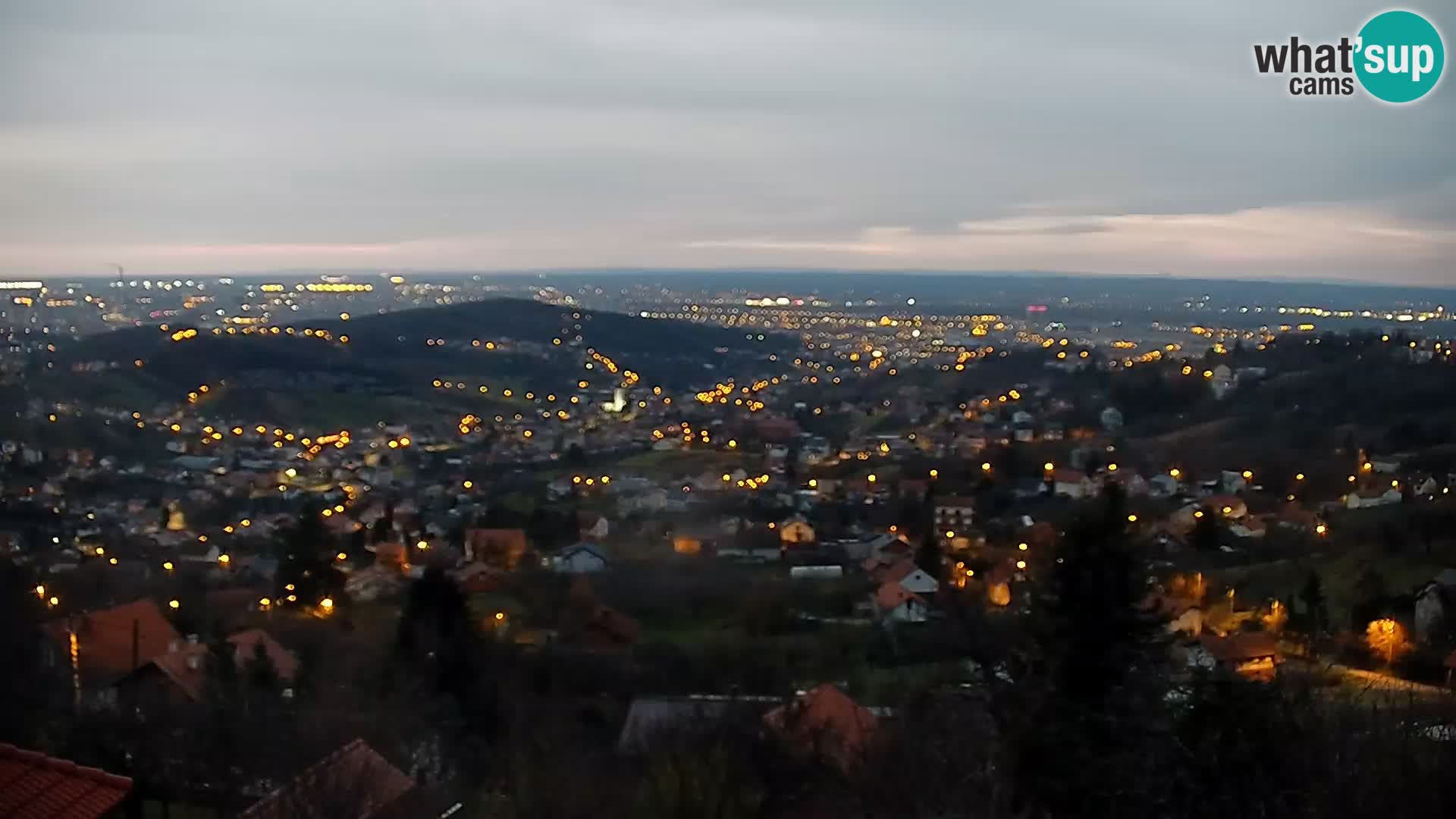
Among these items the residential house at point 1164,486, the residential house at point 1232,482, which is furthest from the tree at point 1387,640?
the residential house at point 1164,486

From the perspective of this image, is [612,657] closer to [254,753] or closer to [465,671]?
[465,671]

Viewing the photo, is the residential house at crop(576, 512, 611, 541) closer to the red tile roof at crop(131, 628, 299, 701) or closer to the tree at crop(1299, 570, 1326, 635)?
the red tile roof at crop(131, 628, 299, 701)

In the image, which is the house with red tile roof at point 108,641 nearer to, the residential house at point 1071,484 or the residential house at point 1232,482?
the residential house at point 1071,484

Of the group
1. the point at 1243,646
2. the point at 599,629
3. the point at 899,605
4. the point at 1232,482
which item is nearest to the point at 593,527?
the point at 599,629

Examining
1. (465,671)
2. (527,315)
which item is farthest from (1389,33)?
(527,315)

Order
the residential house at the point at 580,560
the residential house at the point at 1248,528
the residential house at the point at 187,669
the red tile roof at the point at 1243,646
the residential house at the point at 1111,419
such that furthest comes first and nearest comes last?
the residential house at the point at 1111,419
the residential house at the point at 1248,528
the residential house at the point at 580,560
the red tile roof at the point at 1243,646
the residential house at the point at 187,669

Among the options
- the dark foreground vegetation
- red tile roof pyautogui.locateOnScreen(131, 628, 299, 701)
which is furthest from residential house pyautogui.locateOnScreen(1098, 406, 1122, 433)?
red tile roof pyautogui.locateOnScreen(131, 628, 299, 701)
